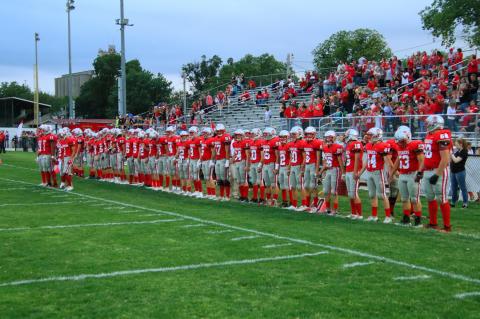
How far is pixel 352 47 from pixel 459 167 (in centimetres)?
6312

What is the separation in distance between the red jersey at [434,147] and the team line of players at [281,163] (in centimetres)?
2

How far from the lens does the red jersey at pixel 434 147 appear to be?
9742mm

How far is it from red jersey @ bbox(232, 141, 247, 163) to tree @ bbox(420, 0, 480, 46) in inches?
1000

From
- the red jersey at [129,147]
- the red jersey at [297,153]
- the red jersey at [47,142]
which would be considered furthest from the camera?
the red jersey at [129,147]

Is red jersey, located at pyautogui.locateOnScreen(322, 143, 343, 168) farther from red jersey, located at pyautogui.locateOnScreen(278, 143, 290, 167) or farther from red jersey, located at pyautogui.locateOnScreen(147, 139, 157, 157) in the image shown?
red jersey, located at pyautogui.locateOnScreen(147, 139, 157, 157)

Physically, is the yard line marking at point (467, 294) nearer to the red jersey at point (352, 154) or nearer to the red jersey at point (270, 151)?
the red jersey at point (352, 154)

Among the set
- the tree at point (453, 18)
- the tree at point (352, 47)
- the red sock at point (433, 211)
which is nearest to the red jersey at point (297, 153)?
the red sock at point (433, 211)

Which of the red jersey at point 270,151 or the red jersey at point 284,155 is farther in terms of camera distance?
the red jersey at point 270,151

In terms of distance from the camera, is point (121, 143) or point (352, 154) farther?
point (121, 143)

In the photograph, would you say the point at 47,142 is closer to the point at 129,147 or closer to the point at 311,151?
the point at 129,147

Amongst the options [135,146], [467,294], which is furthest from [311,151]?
[135,146]

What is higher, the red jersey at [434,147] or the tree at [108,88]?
the tree at [108,88]

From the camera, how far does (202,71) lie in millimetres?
79438

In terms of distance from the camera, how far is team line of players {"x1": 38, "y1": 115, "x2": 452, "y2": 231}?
10.4 m
